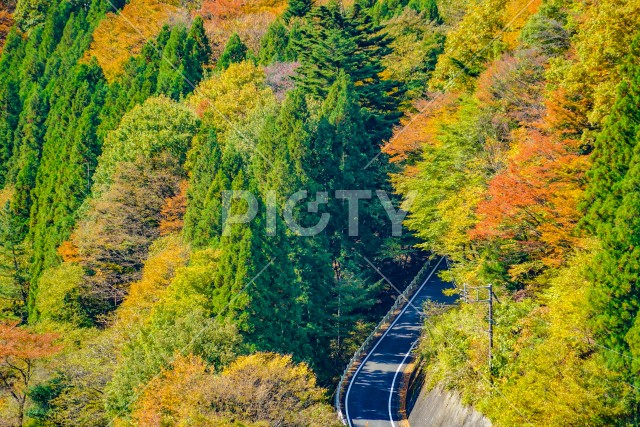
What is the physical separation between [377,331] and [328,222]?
6441 mm

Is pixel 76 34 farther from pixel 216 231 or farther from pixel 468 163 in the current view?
pixel 468 163

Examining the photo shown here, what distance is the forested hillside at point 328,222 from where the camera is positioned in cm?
2616

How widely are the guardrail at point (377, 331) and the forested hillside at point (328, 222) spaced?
0.79 metres

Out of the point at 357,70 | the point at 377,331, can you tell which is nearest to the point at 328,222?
the point at 377,331

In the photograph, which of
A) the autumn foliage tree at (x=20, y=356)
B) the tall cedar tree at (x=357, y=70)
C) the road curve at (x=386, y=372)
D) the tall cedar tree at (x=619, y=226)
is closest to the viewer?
the tall cedar tree at (x=619, y=226)

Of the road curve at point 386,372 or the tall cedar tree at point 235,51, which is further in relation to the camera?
the tall cedar tree at point 235,51

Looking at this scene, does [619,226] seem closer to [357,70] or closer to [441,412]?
[441,412]

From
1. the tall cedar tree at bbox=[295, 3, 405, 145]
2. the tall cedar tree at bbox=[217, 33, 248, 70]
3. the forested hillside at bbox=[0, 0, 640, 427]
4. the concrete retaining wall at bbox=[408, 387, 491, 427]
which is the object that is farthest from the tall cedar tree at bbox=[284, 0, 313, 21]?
the concrete retaining wall at bbox=[408, 387, 491, 427]

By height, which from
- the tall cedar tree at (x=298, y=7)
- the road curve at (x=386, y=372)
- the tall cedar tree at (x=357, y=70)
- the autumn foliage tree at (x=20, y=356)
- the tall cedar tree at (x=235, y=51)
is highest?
the tall cedar tree at (x=298, y=7)

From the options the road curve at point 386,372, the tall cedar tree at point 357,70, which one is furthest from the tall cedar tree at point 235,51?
the road curve at point 386,372

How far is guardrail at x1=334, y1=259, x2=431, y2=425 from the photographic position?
121 ft

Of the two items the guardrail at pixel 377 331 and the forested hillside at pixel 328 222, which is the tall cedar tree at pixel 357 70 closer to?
the forested hillside at pixel 328 222

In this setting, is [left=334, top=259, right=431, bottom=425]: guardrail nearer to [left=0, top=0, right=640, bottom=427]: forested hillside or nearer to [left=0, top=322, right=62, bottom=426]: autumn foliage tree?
[left=0, top=0, right=640, bottom=427]: forested hillside

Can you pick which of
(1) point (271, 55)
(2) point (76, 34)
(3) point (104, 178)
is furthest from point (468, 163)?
(2) point (76, 34)
